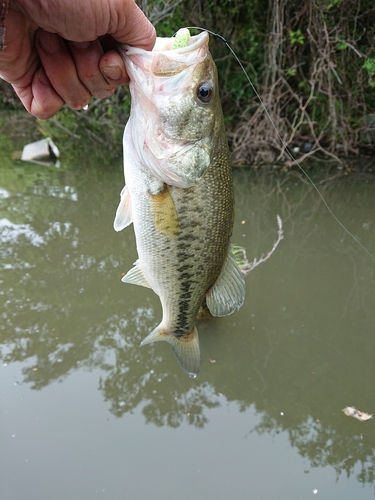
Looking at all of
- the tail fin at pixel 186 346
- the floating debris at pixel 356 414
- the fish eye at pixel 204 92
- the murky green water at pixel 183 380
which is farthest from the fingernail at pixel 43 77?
the floating debris at pixel 356 414

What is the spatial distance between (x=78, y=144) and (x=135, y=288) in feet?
21.4

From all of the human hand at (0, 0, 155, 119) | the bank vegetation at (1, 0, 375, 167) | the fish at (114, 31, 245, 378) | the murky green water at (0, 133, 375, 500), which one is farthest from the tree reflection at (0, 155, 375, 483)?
the bank vegetation at (1, 0, 375, 167)

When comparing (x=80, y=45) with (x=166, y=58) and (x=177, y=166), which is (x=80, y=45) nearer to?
(x=166, y=58)

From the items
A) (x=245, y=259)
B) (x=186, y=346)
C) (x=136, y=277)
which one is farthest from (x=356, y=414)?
(x=136, y=277)

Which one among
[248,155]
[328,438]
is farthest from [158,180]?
[248,155]

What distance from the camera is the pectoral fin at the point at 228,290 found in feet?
5.30

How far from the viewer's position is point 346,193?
627 centimetres

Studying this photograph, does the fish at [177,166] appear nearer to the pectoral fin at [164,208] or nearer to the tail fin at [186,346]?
the pectoral fin at [164,208]

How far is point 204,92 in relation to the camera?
1.35m

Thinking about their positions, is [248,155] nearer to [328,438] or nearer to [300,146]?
[300,146]

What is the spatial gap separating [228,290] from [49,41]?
1098 mm

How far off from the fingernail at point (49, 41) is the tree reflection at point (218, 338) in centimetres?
241

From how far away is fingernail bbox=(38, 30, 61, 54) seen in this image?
1.36m

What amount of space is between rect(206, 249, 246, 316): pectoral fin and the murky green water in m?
1.50
